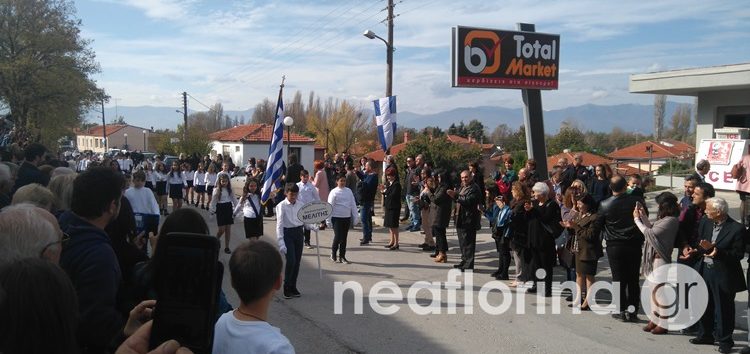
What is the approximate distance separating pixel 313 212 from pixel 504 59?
8045 mm

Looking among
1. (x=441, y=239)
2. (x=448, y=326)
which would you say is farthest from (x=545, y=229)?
(x=441, y=239)

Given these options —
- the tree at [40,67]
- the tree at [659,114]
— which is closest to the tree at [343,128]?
the tree at [40,67]

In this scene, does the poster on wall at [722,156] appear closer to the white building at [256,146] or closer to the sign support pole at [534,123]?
the sign support pole at [534,123]

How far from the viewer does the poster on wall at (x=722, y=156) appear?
1498 centimetres

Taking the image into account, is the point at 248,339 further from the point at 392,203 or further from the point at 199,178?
the point at 199,178

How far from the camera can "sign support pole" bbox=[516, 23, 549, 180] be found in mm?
14742

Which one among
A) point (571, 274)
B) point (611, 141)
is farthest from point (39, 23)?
point (611, 141)

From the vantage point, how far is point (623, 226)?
7094 mm

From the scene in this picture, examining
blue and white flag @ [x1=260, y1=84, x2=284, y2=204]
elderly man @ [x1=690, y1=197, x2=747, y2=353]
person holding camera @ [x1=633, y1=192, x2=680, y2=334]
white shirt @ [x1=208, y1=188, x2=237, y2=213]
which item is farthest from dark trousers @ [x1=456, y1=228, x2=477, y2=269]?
white shirt @ [x1=208, y1=188, x2=237, y2=213]

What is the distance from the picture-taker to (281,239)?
836cm

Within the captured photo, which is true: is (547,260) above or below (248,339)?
below

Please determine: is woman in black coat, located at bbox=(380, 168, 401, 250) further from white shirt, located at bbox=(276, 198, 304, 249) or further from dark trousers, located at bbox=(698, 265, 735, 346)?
dark trousers, located at bbox=(698, 265, 735, 346)

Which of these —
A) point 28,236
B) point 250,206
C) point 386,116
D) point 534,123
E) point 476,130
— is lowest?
point 250,206

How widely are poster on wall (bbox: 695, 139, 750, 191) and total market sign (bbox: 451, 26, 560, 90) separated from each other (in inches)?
197
